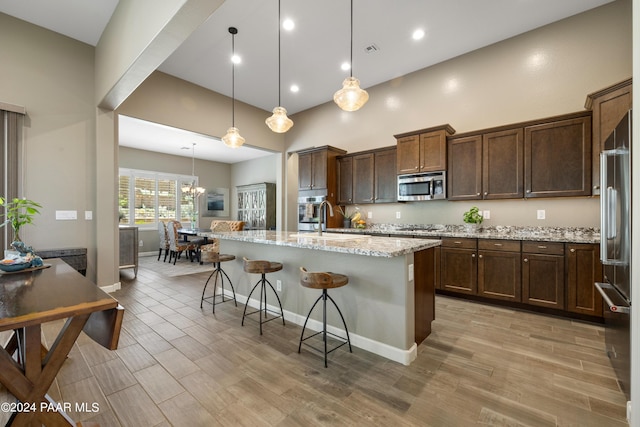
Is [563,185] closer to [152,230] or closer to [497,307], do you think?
[497,307]

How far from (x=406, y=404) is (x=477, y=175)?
127 inches

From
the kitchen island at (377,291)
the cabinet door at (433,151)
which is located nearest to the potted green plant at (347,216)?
the cabinet door at (433,151)

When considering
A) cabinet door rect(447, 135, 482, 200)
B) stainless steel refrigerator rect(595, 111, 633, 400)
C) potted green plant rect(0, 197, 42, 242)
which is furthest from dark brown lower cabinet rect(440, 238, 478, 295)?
potted green plant rect(0, 197, 42, 242)

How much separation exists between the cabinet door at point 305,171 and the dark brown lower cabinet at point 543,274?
3.67 metres

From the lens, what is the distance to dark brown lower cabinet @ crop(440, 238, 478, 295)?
3551mm

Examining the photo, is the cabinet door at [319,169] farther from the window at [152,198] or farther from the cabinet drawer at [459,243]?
the window at [152,198]

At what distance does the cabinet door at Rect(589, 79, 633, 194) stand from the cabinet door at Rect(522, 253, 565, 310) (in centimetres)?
91

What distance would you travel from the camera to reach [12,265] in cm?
176

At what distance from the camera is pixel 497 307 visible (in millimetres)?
3420

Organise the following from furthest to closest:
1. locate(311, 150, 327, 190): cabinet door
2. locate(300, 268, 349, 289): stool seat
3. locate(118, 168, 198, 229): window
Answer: locate(118, 168, 198, 229): window < locate(311, 150, 327, 190): cabinet door < locate(300, 268, 349, 289): stool seat

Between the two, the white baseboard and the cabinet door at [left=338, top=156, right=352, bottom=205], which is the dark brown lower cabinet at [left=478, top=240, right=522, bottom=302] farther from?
the cabinet door at [left=338, top=156, right=352, bottom=205]

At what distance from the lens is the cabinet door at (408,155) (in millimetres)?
4297

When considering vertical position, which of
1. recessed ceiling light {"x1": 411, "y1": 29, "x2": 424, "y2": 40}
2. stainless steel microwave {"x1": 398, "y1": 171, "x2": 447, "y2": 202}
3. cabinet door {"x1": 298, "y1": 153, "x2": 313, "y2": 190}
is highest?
recessed ceiling light {"x1": 411, "y1": 29, "x2": 424, "y2": 40}

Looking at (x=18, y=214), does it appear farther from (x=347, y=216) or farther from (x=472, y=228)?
(x=472, y=228)
